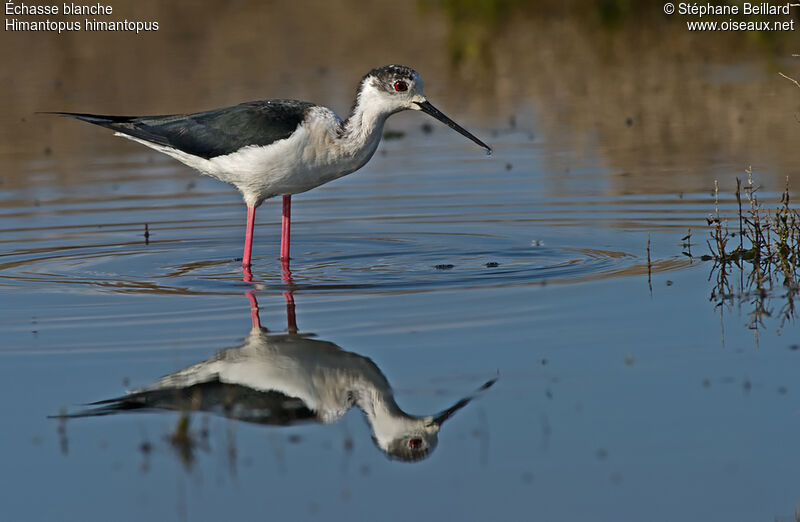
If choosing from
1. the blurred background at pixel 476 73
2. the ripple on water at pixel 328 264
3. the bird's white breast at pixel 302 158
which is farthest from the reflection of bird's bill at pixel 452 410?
the blurred background at pixel 476 73

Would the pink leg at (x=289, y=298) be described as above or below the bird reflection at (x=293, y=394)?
above

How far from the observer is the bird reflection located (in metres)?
5.49

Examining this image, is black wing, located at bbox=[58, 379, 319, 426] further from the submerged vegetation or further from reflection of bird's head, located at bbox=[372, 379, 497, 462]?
the submerged vegetation

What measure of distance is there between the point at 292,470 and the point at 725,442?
69.8 inches

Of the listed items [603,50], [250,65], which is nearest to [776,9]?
[603,50]

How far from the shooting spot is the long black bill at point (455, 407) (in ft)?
18.1

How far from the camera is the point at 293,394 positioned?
590cm

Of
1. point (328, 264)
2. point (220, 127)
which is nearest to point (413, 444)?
point (328, 264)

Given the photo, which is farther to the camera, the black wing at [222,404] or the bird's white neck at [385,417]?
the black wing at [222,404]

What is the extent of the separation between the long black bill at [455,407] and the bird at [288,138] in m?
3.52

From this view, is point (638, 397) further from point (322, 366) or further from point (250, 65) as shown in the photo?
point (250, 65)

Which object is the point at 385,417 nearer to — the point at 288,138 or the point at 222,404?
the point at 222,404

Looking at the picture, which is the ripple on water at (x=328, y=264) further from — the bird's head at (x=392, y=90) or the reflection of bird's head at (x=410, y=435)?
the reflection of bird's head at (x=410, y=435)

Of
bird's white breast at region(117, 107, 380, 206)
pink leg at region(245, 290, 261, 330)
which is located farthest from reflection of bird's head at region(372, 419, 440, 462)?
bird's white breast at region(117, 107, 380, 206)
